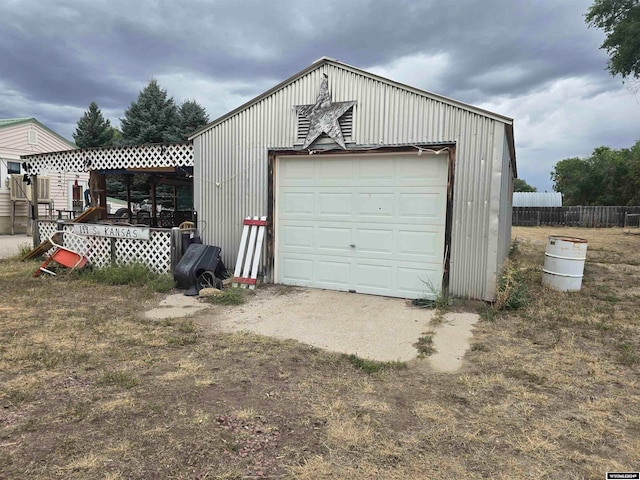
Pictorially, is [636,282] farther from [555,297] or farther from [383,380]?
[383,380]

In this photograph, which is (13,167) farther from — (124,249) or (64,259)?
(124,249)

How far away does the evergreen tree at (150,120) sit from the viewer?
21.9m

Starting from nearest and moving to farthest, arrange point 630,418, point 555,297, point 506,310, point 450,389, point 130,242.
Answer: point 630,418 → point 450,389 → point 506,310 → point 555,297 → point 130,242

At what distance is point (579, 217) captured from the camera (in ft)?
92.4

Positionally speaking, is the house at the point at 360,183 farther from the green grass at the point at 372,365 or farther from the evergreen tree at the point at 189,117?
the evergreen tree at the point at 189,117

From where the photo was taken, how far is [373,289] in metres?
6.58

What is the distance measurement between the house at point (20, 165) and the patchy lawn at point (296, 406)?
14055 millimetres

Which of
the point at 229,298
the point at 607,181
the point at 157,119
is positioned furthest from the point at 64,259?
the point at 607,181

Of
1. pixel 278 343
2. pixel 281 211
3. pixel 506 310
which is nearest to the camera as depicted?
pixel 278 343

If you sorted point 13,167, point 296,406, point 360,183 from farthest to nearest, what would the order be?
point 13,167 < point 360,183 < point 296,406

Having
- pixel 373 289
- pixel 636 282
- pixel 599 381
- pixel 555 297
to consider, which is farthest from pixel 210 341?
pixel 636 282

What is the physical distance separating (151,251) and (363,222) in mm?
3953

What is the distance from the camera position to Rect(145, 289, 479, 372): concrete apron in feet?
13.8

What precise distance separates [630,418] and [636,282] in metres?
6.41
